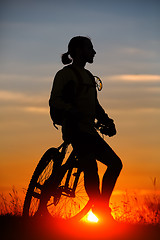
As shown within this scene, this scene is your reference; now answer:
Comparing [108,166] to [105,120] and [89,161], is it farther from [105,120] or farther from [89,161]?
[105,120]

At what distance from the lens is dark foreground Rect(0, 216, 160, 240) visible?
25.9ft

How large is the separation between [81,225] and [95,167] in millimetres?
976

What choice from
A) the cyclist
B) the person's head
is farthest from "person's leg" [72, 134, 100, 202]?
the person's head

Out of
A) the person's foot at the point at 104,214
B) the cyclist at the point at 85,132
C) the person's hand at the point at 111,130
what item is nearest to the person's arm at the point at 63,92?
the cyclist at the point at 85,132

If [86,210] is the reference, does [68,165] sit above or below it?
above

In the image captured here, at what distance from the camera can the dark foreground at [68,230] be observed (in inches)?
310

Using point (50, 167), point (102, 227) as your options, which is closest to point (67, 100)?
point (50, 167)

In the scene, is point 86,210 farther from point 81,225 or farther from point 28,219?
point 28,219

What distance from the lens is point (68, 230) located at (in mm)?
8391

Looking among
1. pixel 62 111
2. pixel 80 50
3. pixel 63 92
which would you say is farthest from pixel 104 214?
pixel 80 50

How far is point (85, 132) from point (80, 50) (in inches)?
51.8

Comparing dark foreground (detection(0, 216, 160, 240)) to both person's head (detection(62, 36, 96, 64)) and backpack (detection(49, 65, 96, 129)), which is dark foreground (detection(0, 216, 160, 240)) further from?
person's head (detection(62, 36, 96, 64))

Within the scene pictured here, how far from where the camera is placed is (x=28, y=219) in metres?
9.12

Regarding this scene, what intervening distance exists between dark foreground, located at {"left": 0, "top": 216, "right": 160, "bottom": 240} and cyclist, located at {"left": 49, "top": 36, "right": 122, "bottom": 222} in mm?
332
